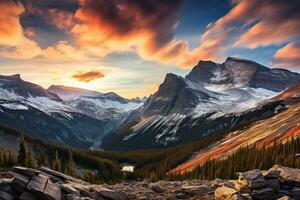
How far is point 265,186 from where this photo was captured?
64.6 meters

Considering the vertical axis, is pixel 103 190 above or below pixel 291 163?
below

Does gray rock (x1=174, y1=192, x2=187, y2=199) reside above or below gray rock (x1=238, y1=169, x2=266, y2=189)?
below

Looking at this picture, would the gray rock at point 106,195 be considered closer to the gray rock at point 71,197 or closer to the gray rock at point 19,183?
the gray rock at point 71,197

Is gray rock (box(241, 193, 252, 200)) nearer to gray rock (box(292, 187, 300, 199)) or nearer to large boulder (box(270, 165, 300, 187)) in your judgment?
gray rock (box(292, 187, 300, 199))

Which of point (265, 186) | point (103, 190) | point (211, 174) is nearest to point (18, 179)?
point (103, 190)

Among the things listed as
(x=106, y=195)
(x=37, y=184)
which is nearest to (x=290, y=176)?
(x=106, y=195)

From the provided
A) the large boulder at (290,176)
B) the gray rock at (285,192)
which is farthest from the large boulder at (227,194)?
the large boulder at (290,176)

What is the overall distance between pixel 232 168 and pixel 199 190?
7263 centimetres

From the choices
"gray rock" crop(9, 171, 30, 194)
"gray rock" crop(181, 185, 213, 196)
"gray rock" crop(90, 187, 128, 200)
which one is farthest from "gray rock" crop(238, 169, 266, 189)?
"gray rock" crop(9, 171, 30, 194)

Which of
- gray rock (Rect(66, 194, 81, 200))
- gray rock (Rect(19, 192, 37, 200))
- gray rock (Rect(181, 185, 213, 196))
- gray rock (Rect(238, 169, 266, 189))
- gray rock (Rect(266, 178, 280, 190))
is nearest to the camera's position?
gray rock (Rect(19, 192, 37, 200))

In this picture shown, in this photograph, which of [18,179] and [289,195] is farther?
[289,195]

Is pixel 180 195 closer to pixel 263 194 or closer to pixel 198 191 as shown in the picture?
pixel 198 191

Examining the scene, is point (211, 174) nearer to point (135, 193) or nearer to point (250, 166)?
point (250, 166)

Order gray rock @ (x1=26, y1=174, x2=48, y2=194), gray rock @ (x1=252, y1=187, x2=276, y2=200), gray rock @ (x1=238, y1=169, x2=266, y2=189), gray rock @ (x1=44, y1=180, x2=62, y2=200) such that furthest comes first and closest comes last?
gray rock @ (x1=238, y1=169, x2=266, y2=189)
gray rock @ (x1=252, y1=187, x2=276, y2=200)
gray rock @ (x1=26, y1=174, x2=48, y2=194)
gray rock @ (x1=44, y1=180, x2=62, y2=200)
